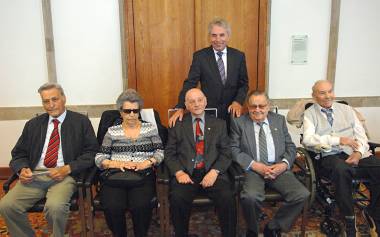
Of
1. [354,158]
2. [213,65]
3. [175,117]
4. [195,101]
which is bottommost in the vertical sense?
[354,158]

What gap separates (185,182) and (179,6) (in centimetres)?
223

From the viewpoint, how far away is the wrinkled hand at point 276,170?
2643 millimetres

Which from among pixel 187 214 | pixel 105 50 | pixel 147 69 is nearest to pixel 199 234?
pixel 187 214

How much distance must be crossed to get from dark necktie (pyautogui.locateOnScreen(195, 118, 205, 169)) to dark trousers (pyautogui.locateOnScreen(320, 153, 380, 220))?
1045 mm

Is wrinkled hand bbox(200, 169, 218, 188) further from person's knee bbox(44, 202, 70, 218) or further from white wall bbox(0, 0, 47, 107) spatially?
white wall bbox(0, 0, 47, 107)

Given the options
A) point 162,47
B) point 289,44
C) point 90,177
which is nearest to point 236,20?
point 289,44

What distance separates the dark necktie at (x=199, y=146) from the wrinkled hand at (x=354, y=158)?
3.96 ft

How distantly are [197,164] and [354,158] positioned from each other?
1311 millimetres

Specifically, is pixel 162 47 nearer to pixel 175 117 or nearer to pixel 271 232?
pixel 175 117

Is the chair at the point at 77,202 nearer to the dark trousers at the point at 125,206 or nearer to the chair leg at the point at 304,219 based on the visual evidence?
the dark trousers at the point at 125,206

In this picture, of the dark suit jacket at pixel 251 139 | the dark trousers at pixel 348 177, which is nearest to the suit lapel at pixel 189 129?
the dark suit jacket at pixel 251 139

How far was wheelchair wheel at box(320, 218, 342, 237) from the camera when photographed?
2760mm

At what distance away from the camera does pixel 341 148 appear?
293cm

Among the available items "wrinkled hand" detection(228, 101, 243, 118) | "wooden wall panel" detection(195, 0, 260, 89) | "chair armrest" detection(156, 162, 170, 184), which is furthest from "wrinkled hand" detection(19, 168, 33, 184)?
"wooden wall panel" detection(195, 0, 260, 89)
